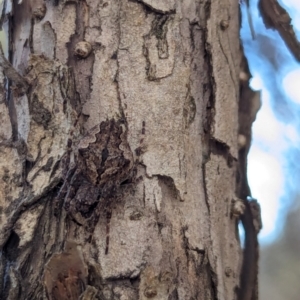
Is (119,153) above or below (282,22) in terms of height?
below

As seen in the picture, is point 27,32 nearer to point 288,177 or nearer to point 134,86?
point 134,86

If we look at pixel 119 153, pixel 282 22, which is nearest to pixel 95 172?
pixel 119 153

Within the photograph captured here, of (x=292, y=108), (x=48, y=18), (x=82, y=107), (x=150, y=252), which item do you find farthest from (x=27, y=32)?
(x=292, y=108)

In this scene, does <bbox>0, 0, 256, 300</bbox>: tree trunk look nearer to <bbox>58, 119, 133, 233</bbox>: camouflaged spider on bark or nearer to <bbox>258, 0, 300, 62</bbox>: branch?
<bbox>58, 119, 133, 233</bbox>: camouflaged spider on bark

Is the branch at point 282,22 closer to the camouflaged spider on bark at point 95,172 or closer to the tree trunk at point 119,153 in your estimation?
the tree trunk at point 119,153

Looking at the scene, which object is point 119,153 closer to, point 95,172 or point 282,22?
point 95,172
